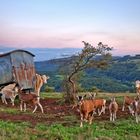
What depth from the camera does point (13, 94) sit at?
3228 cm

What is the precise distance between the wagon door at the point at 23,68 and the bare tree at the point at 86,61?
3585 millimetres

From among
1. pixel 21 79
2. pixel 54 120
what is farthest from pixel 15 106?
pixel 54 120

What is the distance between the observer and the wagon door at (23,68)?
35.7 m

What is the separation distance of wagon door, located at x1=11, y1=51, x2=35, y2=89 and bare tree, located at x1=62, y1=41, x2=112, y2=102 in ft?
11.8

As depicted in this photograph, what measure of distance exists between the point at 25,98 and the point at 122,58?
13795 cm

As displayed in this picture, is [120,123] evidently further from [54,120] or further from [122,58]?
[122,58]

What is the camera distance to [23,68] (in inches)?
1442

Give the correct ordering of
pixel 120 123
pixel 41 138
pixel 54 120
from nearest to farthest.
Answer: pixel 41 138, pixel 120 123, pixel 54 120

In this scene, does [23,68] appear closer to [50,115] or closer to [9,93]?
[9,93]

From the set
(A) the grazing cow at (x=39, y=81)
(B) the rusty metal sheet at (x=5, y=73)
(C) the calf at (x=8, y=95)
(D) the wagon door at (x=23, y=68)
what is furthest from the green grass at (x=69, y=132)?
(D) the wagon door at (x=23, y=68)

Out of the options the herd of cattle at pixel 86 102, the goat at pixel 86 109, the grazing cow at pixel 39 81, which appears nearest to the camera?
the goat at pixel 86 109

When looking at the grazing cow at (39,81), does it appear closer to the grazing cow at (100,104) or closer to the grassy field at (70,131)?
the grazing cow at (100,104)

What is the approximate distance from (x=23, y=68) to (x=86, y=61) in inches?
222

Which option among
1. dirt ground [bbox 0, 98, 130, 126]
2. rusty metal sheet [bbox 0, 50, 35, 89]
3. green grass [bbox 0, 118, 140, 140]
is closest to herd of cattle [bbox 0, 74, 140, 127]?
dirt ground [bbox 0, 98, 130, 126]
